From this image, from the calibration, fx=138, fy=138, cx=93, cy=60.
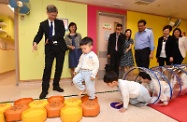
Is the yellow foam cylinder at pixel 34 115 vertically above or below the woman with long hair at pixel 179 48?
below

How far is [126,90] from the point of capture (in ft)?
5.32

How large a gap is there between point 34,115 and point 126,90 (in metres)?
1.01

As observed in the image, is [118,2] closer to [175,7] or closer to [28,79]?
[175,7]

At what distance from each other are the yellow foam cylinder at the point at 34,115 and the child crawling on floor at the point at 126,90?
760mm

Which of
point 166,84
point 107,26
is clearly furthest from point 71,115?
point 107,26

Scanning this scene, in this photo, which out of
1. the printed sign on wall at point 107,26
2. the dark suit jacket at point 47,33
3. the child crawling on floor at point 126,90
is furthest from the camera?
the printed sign on wall at point 107,26

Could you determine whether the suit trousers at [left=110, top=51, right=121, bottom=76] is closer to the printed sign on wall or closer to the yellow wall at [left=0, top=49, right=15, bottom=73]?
the printed sign on wall

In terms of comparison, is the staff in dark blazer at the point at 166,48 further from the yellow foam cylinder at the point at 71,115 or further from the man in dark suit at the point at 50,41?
the yellow foam cylinder at the point at 71,115

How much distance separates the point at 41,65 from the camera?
3123 millimetres

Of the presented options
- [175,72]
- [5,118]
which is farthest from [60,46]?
[175,72]

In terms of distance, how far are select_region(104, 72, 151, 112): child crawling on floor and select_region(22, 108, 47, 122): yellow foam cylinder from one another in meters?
Answer: 0.76

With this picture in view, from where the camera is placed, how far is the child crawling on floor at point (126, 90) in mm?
1618

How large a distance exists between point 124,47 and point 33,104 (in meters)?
2.31

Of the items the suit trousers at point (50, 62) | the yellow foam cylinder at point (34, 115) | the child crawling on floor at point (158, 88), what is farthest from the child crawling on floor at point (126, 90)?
the suit trousers at point (50, 62)
